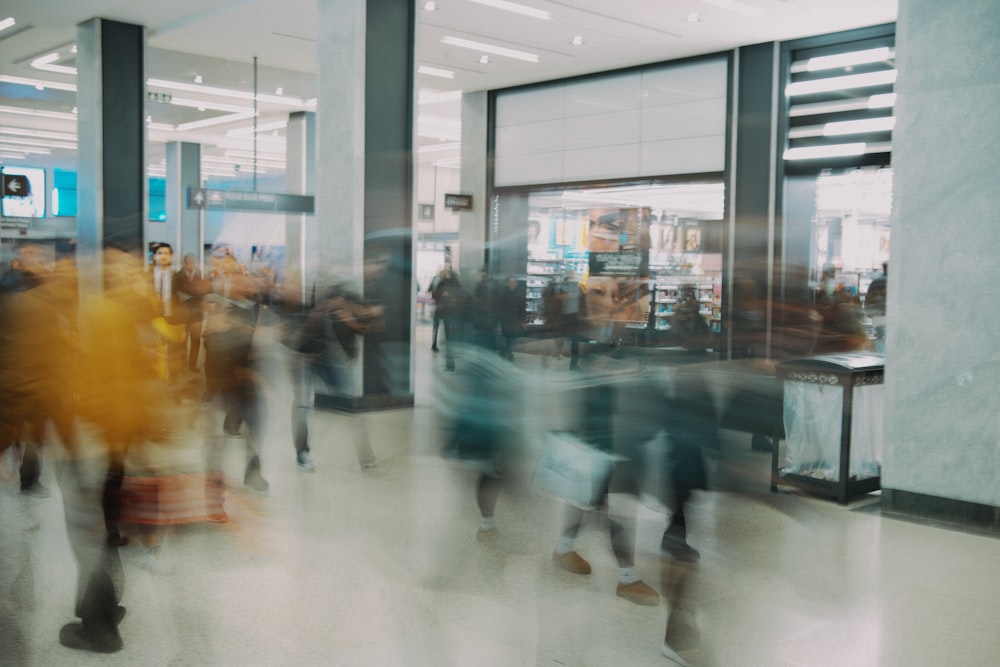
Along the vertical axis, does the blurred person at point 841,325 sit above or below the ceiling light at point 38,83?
below

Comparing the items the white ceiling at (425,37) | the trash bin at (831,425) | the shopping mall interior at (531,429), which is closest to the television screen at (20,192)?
the white ceiling at (425,37)

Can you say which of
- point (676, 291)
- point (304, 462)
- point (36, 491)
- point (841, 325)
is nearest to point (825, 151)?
point (676, 291)

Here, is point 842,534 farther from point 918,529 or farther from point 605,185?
point 605,185

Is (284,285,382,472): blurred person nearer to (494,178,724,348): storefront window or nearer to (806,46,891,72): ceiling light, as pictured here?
(494,178,724,348): storefront window

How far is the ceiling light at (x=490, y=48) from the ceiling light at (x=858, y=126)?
490cm

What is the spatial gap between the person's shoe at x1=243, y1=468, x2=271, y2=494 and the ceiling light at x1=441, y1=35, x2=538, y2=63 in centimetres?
896

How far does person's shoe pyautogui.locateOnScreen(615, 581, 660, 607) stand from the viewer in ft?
14.8

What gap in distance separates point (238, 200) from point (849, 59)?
930 cm

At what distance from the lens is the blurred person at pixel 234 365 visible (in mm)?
6254

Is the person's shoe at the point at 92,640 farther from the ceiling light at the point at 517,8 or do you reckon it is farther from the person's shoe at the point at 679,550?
the ceiling light at the point at 517,8

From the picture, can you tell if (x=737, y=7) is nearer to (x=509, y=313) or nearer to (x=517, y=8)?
(x=517, y=8)

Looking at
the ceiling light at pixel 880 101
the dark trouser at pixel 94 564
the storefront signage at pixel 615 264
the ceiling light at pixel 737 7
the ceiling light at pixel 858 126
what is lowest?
the dark trouser at pixel 94 564

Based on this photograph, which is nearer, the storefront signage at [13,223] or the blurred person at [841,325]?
the blurred person at [841,325]

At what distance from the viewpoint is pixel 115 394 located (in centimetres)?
399
